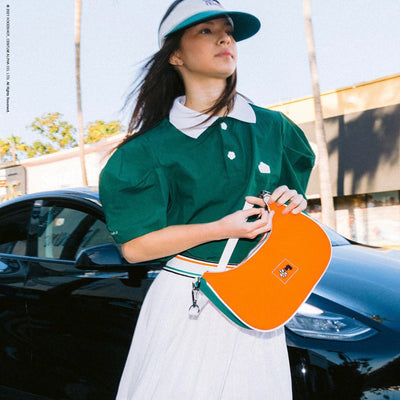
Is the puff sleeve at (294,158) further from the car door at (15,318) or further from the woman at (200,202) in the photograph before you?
the car door at (15,318)

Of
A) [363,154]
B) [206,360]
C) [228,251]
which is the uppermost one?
[228,251]

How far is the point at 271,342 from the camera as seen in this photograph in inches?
55.3

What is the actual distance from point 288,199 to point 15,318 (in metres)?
2.04

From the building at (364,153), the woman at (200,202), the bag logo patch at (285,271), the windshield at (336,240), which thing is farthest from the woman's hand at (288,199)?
the building at (364,153)

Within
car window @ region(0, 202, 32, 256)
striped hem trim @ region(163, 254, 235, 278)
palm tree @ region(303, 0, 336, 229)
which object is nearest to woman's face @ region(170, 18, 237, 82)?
striped hem trim @ region(163, 254, 235, 278)

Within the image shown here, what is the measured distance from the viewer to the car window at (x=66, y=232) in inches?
116

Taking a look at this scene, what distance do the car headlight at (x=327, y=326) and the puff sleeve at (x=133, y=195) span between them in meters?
0.89

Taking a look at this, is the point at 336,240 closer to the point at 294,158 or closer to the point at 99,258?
the point at 99,258

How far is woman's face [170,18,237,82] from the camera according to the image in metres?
1.56

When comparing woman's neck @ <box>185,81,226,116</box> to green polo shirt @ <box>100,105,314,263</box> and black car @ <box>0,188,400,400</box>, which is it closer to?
green polo shirt @ <box>100,105,314,263</box>

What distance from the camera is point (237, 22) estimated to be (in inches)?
65.1

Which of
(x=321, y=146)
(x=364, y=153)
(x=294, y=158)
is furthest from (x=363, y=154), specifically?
(x=294, y=158)

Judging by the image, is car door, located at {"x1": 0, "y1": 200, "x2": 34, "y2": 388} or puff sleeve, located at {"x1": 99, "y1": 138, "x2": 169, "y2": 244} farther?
car door, located at {"x1": 0, "y1": 200, "x2": 34, "y2": 388}

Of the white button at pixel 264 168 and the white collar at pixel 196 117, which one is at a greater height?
the white collar at pixel 196 117
